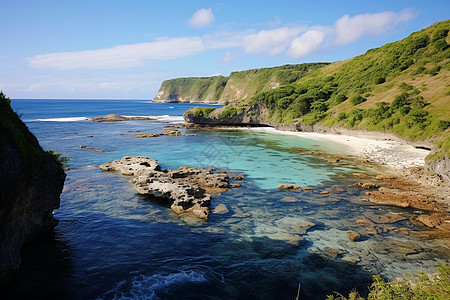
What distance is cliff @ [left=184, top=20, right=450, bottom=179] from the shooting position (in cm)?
4675

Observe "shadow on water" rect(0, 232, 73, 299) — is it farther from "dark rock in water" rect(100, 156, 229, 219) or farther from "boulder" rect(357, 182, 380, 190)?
"boulder" rect(357, 182, 380, 190)

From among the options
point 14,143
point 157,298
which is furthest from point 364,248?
point 14,143

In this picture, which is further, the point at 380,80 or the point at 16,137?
the point at 380,80

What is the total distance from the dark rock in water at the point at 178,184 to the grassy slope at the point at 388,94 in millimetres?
26075

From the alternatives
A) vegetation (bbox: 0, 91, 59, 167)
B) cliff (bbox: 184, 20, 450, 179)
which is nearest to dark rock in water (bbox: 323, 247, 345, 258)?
vegetation (bbox: 0, 91, 59, 167)

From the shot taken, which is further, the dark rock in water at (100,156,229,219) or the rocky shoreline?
the dark rock in water at (100,156,229,219)

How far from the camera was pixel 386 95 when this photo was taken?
213 feet

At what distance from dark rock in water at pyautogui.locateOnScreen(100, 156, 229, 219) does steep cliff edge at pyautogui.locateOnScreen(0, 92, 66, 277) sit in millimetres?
9085

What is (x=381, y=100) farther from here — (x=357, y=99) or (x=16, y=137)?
(x=16, y=137)

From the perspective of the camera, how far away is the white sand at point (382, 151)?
35969 millimetres

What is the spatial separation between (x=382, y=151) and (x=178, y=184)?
3552 cm

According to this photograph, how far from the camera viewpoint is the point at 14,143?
36.0ft

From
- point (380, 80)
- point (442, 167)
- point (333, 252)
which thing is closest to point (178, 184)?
point (333, 252)

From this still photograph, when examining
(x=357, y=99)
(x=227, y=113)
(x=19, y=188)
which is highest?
(x=357, y=99)
